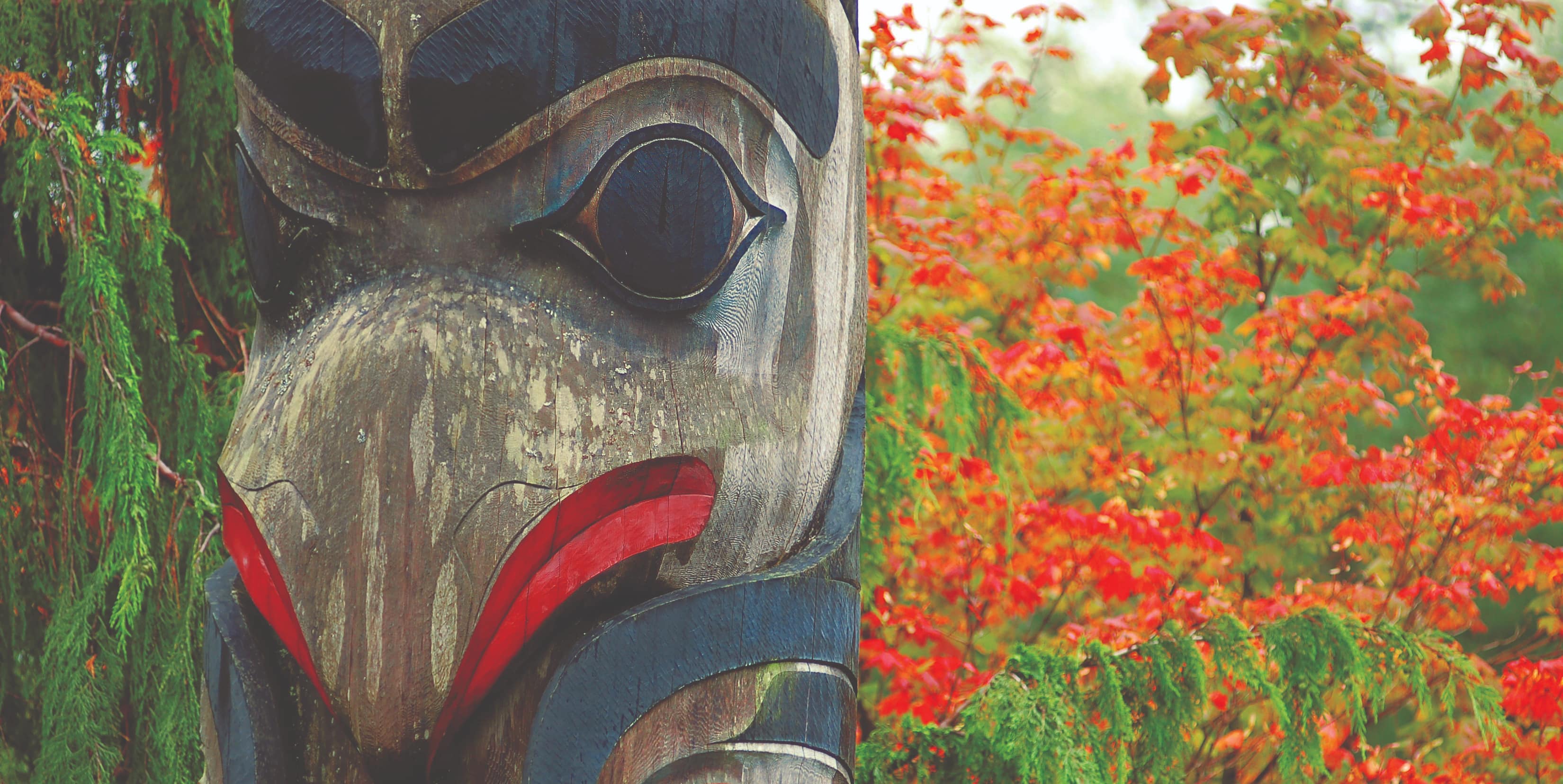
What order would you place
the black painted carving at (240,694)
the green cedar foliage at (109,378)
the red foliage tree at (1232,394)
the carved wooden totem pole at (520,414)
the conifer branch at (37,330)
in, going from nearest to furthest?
the carved wooden totem pole at (520,414) < the black painted carving at (240,694) < the green cedar foliage at (109,378) < the conifer branch at (37,330) < the red foliage tree at (1232,394)

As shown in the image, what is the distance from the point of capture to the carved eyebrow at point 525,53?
4.82 feet

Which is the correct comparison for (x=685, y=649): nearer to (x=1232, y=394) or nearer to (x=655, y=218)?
(x=655, y=218)

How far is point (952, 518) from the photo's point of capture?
4.75 m

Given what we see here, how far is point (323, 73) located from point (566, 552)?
642 millimetres

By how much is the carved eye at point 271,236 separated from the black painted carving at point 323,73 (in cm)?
11

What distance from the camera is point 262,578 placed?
60.6 inches

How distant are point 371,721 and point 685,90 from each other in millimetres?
830

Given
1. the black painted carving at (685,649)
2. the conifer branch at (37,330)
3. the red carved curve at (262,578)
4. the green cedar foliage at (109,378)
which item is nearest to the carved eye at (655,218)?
the black painted carving at (685,649)

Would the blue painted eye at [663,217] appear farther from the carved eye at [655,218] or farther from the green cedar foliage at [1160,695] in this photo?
the green cedar foliage at [1160,695]

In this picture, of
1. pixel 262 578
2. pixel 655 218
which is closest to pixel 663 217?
pixel 655 218

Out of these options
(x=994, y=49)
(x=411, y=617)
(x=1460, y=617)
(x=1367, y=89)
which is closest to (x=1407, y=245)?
(x=1367, y=89)

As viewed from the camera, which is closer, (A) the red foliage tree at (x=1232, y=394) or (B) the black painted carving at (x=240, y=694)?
(B) the black painted carving at (x=240, y=694)

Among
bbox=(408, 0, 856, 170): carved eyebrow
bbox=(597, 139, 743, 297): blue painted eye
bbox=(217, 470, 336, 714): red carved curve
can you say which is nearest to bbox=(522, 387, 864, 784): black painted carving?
bbox=(217, 470, 336, 714): red carved curve

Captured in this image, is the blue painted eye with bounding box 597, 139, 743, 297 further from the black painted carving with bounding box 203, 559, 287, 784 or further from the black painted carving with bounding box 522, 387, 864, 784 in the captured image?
the black painted carving with bounding box 203, 559, 287, 784
